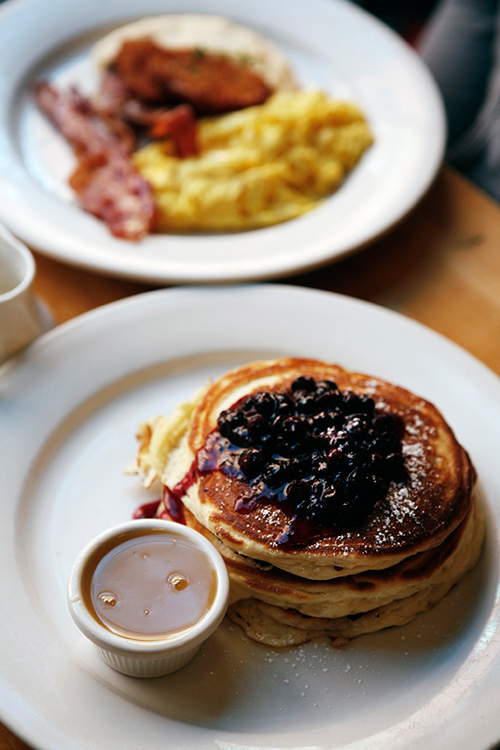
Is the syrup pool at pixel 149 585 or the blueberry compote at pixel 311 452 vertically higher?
the blueberry compote at pixel 311 452

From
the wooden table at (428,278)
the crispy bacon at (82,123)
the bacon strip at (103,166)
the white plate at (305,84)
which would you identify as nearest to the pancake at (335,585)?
the wooden table at (428,278)

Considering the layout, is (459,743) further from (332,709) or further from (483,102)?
(483,102)

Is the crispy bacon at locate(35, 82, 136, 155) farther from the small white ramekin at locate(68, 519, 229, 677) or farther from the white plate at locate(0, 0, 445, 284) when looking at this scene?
the small white ramekin at locate(68, 519, 229, 677)

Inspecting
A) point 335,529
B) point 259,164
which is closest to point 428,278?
point 259,164

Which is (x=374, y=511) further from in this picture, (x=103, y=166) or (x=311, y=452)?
(x=103, y=166)

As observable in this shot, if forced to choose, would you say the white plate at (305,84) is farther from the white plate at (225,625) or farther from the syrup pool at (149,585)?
the syrup pool at (149,585)

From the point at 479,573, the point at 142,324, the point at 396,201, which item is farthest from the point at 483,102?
the point at 479,573
